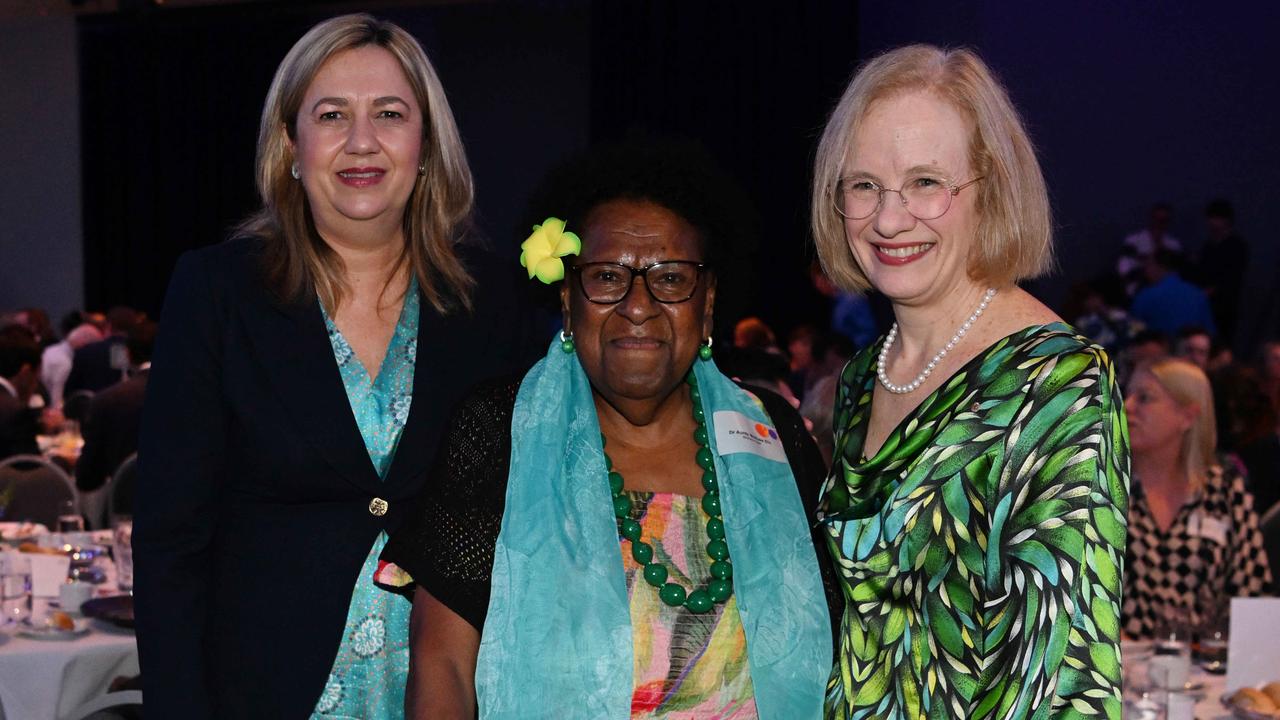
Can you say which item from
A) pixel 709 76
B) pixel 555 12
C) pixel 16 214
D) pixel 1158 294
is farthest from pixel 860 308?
pixel 16 214

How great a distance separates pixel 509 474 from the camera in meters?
2.01

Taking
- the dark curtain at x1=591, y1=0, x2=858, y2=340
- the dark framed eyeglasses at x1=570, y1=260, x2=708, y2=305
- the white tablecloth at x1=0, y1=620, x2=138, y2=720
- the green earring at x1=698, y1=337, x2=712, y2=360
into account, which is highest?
the dark curtain at x1=591, y1=0, x2=858, y2=340

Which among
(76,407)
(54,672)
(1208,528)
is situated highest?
(1208,528)

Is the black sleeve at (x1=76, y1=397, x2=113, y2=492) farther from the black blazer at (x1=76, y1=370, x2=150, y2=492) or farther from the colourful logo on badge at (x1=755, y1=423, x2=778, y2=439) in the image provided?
the colourful logo on badge at (x1=755, y1=423, x2=778, y2=439)

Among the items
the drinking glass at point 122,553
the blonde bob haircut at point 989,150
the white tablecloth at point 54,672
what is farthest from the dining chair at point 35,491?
the blonde bob haircut at point 989,150

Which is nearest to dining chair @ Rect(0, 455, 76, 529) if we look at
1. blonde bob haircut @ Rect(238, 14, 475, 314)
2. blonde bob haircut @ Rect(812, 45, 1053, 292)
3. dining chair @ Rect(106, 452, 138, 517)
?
dining chair @ Rect(106, 452, 138, 517)

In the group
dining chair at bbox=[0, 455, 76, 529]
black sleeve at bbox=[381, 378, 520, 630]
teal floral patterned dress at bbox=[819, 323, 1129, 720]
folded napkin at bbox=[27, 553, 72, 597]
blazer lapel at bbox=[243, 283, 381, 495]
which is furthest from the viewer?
dining chair at bbox=[0, 455, 76, 529]

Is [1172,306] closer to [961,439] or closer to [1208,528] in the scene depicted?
[1208,528]

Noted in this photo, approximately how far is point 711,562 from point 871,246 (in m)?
0.52

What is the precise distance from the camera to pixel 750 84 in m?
13.0

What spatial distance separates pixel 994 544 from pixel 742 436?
0.56 m

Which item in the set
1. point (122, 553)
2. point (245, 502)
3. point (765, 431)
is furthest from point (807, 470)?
point (122, 553)

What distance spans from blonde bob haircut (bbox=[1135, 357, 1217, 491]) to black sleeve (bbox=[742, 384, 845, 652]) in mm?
2756

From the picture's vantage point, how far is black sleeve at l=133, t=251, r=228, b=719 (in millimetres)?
2146
